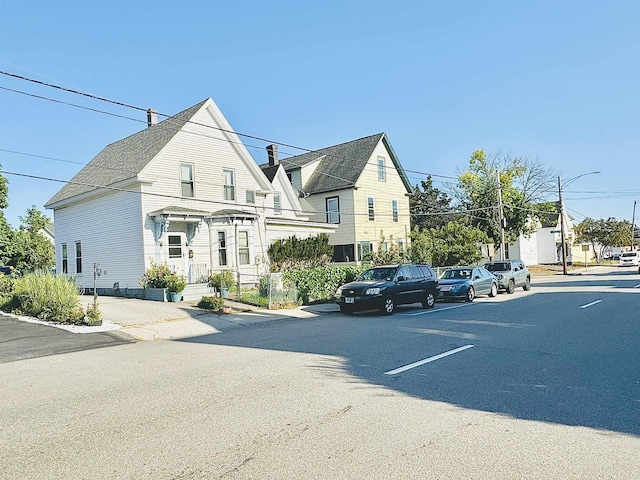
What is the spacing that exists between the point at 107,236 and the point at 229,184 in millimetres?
6459

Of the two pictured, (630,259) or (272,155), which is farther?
(630,259)

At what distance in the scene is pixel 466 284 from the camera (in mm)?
21812

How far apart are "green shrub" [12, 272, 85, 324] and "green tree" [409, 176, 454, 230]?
47607mm

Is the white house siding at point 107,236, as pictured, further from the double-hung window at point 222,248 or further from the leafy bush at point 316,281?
the leafy bush at point 316,281

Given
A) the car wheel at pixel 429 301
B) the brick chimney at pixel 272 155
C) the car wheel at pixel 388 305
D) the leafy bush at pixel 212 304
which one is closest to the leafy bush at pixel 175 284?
the leafy bush at pixel 212 304

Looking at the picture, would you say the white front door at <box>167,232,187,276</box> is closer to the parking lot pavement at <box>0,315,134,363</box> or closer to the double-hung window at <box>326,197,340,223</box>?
the parking lot pavement at <box>0,315,134,363</box>

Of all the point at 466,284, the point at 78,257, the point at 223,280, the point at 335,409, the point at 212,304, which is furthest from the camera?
the point at 78,257

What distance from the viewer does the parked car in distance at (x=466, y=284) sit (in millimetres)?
21672

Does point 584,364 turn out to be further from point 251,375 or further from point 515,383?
point 251,375

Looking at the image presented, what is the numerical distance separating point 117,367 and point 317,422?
17.3 feet

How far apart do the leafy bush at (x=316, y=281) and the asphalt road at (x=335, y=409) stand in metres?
8.99

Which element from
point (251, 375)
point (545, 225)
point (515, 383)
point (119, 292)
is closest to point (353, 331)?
point (251, 375)

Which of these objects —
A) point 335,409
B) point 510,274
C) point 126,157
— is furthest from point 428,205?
point 335,409

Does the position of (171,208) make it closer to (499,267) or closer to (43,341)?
(43,341)
